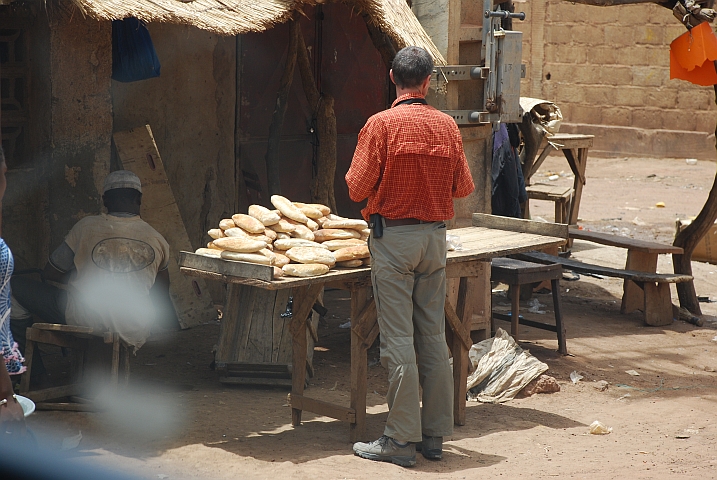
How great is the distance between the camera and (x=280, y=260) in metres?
4.59

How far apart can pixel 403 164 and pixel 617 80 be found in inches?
539

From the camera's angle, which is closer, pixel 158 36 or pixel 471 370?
pixel 471 370

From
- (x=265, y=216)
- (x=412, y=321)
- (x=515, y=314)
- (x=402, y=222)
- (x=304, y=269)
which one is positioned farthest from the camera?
(x=515, y=314)

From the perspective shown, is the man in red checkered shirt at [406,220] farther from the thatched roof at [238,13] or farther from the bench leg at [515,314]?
the bench leg at [515,314]

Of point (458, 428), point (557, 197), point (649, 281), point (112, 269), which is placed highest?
point (557, 197)

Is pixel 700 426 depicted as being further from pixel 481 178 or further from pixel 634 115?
pixel 634 115

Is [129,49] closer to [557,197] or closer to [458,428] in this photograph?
[458,428]

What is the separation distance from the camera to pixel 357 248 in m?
4.76

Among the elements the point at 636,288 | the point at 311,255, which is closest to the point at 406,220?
the point at 311,255

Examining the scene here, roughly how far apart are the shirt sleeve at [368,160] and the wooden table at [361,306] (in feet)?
1.51

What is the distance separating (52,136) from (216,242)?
6.42 feet

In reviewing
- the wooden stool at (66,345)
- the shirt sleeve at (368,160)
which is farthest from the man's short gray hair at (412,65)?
the wooden stool at (66,345)

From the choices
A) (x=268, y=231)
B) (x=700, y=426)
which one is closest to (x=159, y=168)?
(x=268, y=231)

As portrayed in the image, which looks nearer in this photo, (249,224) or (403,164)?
(403,164)
